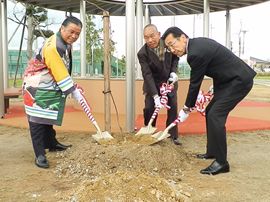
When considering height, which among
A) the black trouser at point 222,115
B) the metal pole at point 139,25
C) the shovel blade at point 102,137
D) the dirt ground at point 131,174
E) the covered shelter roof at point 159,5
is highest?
the covered shelter roof at point 159,5

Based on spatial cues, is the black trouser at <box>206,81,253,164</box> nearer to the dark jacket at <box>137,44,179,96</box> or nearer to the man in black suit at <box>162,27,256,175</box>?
the man in black suit at <box>162,27,256,175</box>

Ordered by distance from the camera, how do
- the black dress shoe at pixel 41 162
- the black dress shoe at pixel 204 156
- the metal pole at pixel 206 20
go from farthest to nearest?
the metal pole at pixel 206 20 → the black dress shoe at pixel 204 156 → the black dress shoe at pixel 41 162

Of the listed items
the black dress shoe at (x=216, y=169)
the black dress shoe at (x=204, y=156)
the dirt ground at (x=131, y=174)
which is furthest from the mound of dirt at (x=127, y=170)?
the black dress shoe at (x=216, y=169)

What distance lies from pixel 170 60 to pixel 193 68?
124cm

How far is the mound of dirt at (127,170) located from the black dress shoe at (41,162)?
0.45 feet

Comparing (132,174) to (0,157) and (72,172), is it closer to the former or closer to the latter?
(72,172)

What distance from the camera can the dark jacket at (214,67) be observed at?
3.66 meters

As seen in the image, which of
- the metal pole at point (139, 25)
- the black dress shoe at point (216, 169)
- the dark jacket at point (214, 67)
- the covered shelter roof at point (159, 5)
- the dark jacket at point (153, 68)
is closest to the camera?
the dark jacket at point (214, 67)

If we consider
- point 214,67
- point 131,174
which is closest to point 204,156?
point 214,67

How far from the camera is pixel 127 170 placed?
367 cm

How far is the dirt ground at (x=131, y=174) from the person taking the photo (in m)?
2.90

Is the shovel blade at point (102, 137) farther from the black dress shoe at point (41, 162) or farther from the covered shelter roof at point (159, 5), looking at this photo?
the covered shelter roof at point (159, 5)

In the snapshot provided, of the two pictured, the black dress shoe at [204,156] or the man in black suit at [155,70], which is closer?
the black dress shoe at [204,156]

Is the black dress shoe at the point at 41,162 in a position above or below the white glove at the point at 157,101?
below
